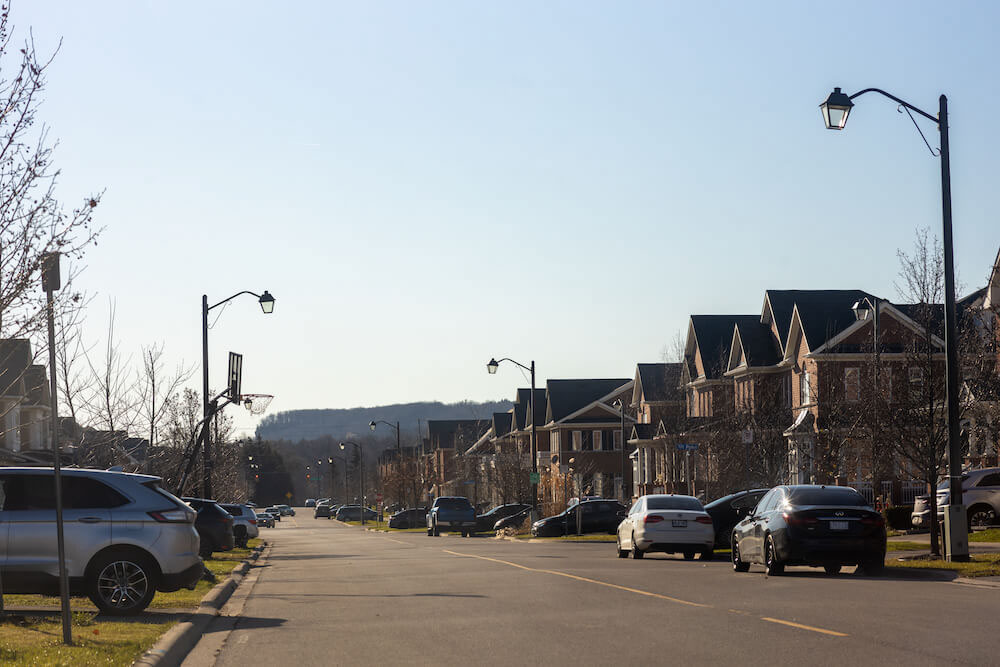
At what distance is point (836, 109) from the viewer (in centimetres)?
2170

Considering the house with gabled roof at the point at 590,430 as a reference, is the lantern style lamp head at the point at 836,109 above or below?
above

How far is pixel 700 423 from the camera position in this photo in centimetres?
6250

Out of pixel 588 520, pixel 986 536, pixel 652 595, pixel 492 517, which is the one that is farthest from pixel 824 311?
pixel 652 595

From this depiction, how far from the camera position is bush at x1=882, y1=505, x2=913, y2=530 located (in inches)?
1506

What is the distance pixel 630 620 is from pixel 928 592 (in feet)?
17.1

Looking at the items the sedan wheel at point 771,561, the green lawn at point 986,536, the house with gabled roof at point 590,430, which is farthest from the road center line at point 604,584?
the house with gabled roof at point 590,430

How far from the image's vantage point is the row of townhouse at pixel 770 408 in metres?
35.5

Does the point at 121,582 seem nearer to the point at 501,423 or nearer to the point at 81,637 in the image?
the point at 81,637

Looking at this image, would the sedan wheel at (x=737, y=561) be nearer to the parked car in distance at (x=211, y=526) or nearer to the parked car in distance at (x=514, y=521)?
the parked car in distance at (x=211, y=526)

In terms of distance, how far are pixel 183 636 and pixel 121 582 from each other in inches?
114

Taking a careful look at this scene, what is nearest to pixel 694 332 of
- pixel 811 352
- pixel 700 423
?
pixel 700 423

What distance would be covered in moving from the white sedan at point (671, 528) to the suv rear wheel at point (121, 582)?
49.2ft

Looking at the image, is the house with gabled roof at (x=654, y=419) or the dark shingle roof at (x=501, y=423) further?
the dark shingle roof at (x=501, y=423)

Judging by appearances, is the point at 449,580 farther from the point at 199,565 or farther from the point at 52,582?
the point at 52,582
